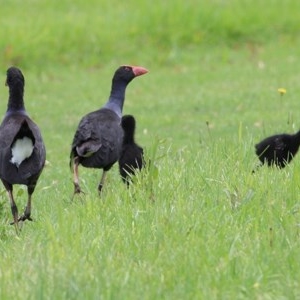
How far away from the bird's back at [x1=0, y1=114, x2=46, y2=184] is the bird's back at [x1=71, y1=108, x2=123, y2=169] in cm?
101

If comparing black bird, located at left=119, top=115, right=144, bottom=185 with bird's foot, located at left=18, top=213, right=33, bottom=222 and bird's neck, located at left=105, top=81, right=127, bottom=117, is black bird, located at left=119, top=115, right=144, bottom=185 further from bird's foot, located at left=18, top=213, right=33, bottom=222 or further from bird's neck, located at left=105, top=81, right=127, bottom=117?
bird's foot, located at left=18, top=213, right=33, bottom=222

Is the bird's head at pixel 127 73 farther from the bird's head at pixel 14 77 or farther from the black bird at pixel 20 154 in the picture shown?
the black bird at pixel 20 154

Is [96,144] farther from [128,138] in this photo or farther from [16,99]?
[128,138]

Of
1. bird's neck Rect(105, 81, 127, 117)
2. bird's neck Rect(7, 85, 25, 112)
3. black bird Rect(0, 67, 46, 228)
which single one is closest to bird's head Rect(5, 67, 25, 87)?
bird's neck Rect(7, 85, 25, 112)

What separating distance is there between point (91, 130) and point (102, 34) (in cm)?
1126

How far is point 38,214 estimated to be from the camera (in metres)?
8.43

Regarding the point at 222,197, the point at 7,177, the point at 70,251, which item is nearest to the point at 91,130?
the point at 7,177

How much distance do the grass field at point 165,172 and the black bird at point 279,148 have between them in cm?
24

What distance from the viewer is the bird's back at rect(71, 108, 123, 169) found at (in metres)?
9.04

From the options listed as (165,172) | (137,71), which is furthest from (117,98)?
(165,172)

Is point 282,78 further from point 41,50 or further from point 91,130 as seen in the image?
point 91,130

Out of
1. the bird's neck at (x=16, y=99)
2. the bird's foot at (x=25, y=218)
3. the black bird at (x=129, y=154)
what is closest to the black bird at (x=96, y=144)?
the black bird at (x=129, y=154)

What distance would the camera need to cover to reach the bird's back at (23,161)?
7.84 metres

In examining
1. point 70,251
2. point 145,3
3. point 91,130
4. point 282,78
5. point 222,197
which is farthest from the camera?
point 145,3
